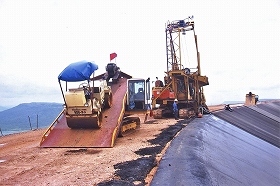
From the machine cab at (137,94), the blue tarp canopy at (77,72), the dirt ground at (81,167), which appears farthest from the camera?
the machine cab at (137,94)

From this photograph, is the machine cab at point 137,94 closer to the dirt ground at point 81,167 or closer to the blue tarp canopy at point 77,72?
the blue tarp canopy at point 77,72

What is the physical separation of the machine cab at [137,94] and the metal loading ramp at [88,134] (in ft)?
2.43

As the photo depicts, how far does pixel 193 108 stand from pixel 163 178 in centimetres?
1698

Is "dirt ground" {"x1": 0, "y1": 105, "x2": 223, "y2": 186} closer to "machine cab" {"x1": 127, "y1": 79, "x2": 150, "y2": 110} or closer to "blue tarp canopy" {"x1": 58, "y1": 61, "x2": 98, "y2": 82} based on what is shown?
"blue tarp canopy" {"x1": 58, "y1": 61, "x2": 98, "y2": 82}

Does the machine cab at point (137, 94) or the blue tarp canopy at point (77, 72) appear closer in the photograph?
the blue tarp canopy at point (77, 72)

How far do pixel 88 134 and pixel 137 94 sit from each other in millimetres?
3497

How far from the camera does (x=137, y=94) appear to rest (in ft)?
42.4

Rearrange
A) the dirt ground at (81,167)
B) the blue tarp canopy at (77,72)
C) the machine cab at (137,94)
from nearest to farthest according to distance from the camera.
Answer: the dirt ground at (81,167) < the blue tarp canopy at (77,72) < the machine cab at (137,94)

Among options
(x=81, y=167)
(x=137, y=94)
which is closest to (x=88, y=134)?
(x=137, y=94)

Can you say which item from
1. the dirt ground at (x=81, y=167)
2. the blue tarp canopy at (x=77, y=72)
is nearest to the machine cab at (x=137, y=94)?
the blue tarp canopy at (x=77, y=72)

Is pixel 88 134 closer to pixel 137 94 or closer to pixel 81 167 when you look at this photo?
pixel 137 94

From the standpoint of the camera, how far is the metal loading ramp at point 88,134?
32.7 ft

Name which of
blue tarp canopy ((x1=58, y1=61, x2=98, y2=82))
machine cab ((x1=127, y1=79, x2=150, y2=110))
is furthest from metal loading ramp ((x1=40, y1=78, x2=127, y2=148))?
blue tarp canopy ((x1=58, y1=61, x2=98, y2=82))

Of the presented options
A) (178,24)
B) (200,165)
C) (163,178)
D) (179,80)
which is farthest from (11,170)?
(178,24)
